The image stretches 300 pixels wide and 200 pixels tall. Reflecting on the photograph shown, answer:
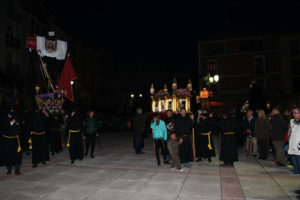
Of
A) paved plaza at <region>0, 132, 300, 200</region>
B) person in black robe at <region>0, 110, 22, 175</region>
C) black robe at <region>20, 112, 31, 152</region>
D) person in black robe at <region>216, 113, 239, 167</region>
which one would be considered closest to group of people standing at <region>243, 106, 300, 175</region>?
paved plaza at <region>0, 132, 300, 200</region>

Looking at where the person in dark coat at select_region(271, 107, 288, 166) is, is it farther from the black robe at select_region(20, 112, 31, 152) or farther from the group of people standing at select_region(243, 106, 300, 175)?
the black robe at select_region(20, 112, 31, 152)

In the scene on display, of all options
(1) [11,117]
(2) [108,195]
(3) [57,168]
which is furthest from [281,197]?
(1) [11,117]

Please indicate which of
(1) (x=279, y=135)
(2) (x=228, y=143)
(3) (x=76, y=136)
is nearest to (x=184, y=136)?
(2) (x=228, y=143)

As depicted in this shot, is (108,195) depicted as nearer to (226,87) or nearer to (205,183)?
(205,183)

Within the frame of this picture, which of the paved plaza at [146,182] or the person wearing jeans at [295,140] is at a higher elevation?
the person wearing jeans at [295,140]

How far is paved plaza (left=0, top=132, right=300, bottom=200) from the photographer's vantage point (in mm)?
5277

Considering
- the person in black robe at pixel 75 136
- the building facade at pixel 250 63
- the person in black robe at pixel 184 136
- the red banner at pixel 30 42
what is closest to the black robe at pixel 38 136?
the person in black robe at pixel 75 136

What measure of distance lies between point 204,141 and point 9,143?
7.03 m

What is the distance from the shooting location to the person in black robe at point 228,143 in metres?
8.27

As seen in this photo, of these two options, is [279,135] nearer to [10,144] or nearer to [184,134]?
[184,134]

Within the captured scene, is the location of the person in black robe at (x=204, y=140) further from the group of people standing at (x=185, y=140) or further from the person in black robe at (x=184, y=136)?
the person in black robe at (x=184, y=136)

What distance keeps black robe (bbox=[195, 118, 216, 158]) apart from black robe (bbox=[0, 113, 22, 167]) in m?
6.55

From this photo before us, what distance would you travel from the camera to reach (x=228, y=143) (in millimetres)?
8344

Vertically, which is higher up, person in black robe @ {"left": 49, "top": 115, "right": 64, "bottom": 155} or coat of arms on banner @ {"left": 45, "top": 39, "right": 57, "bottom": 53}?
coat of arms on banner @ {"left": 45, "top": 39, "right": 57, "bottom": 53}
